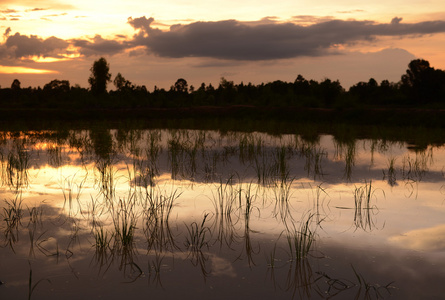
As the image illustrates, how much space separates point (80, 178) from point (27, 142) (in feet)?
24.1

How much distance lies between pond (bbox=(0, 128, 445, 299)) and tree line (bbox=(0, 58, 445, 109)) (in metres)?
19.5

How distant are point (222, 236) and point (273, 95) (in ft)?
97.8

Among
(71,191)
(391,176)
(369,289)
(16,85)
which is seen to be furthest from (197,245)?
(16,85)

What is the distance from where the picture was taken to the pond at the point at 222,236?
12.2ft

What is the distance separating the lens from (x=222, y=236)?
16.3 feet

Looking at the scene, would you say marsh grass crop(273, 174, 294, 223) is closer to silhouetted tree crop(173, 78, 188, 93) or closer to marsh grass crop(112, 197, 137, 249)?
marsh grass crop(112, 197, 137, 249)

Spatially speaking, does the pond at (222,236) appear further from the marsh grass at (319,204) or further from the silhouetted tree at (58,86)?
the silhouetted tree at (58,86)

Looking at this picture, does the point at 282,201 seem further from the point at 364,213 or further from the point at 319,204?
the point at 364,213

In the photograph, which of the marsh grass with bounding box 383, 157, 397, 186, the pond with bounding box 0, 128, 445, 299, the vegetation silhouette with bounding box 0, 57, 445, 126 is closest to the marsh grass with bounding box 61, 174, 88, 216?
the pond with bounding box 0, 128, 445, 299

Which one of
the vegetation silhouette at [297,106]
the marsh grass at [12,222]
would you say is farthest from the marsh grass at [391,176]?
the vegetation silhouette at [297,106]

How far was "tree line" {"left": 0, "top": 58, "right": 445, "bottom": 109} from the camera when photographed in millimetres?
31031

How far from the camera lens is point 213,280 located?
3.84m

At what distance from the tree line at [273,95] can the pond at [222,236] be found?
19544mm

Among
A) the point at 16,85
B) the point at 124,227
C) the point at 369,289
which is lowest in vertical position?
the point at 369,289
